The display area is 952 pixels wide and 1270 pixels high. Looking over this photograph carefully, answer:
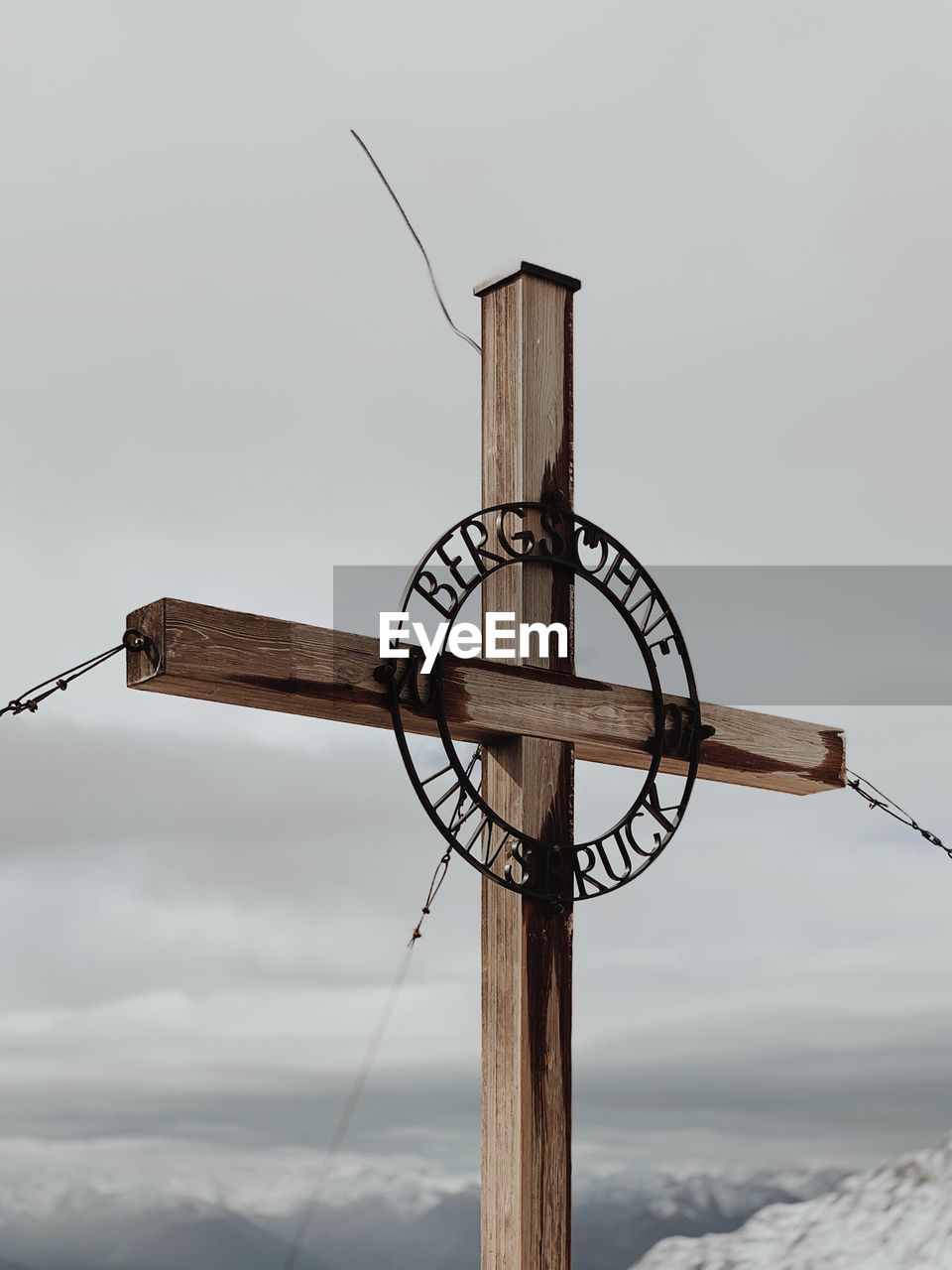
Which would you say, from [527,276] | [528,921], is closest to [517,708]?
[528,921]

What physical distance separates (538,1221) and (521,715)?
0.79 m

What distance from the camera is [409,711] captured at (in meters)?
2.58

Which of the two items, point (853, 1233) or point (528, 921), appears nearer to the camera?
point (528, 921)

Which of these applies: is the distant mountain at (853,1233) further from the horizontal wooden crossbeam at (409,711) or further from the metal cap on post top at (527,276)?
the metal cap on post top at (527,276)

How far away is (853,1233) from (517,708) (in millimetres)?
3201

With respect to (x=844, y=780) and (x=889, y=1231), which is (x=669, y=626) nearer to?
(x=844, y=780)

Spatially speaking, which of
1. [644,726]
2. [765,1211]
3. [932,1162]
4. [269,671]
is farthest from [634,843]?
[932,1162]

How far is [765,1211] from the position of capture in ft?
16.8

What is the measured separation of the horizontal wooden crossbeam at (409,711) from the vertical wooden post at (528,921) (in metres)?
0.07

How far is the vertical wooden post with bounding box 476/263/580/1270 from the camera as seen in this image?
8.52 ft
